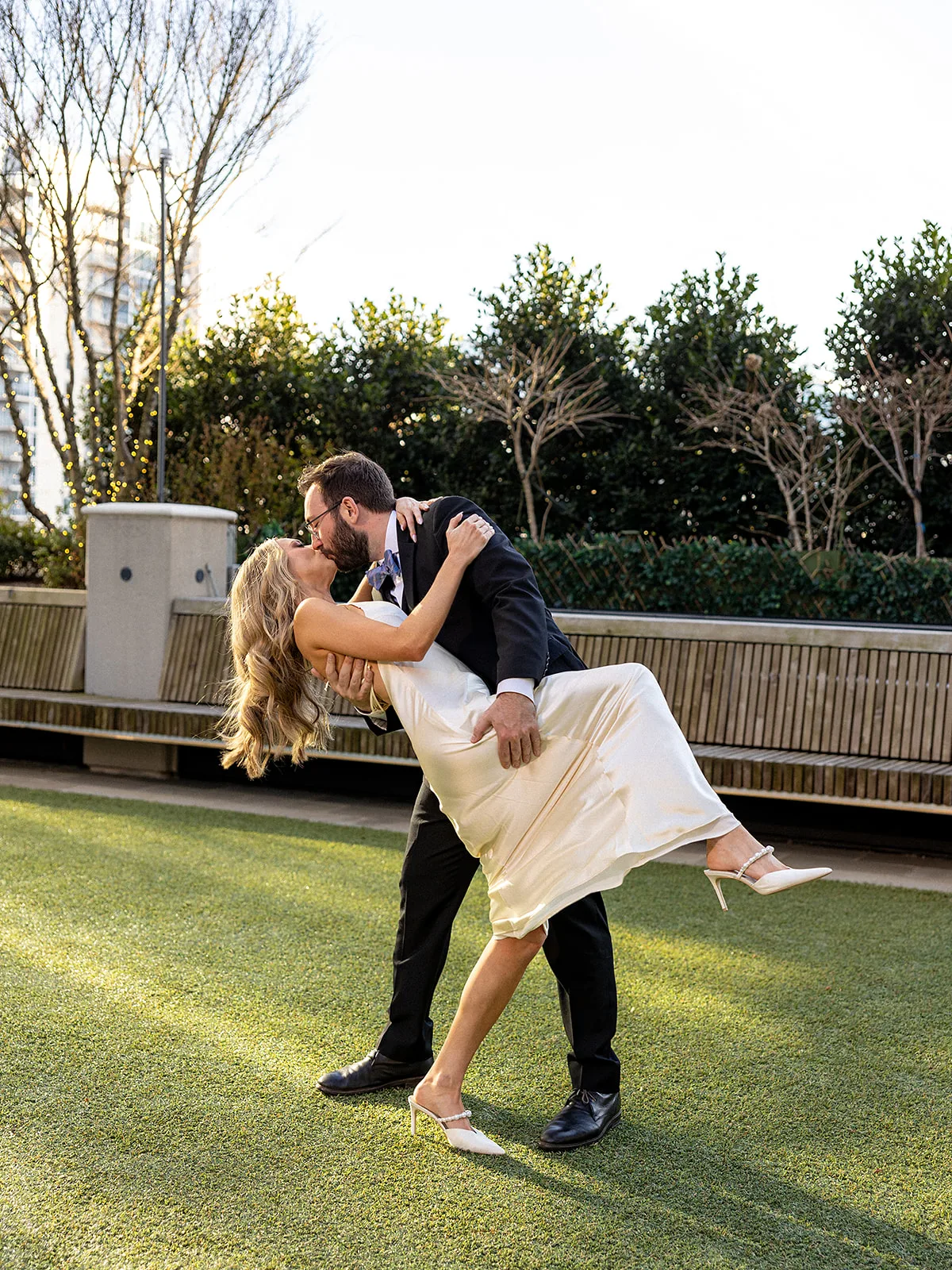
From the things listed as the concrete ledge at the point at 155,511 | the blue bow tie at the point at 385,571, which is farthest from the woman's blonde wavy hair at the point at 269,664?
the concrete ledge at the point at 155,511

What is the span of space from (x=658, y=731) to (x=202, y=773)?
247 inches

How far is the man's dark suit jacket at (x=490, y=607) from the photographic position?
2.87m

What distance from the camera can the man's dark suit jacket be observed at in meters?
2.87

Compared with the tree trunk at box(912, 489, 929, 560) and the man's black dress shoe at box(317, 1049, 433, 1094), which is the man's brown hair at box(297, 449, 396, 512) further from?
the tree trunk at box(912, 489, 929, 560)

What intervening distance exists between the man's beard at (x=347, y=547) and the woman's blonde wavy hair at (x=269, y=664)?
0.12 metres

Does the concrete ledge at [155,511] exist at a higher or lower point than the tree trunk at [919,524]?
lower

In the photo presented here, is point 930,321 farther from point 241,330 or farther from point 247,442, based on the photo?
point 241,330

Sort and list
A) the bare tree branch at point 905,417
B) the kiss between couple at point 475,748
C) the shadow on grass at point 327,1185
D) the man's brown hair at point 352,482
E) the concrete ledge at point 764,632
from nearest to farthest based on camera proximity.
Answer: the shadow on grass at point 327,1185 < the kiss between couple at point 475,748 < the man's brown hair at point 352,482 < the concrete ledge at point 764,632 < the bare tree branch at point 905,417

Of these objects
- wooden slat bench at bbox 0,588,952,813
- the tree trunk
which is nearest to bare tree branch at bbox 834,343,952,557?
the tree trunk

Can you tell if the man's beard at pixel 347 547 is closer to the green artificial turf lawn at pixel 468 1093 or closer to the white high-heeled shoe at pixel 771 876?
the white high-heeled shoe at pixel 771 876

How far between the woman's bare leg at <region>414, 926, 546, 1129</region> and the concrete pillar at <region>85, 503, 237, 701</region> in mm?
6027

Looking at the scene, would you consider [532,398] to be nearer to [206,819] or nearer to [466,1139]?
[206,819]

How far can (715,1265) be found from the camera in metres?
2.46

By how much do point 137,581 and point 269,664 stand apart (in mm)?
5868
